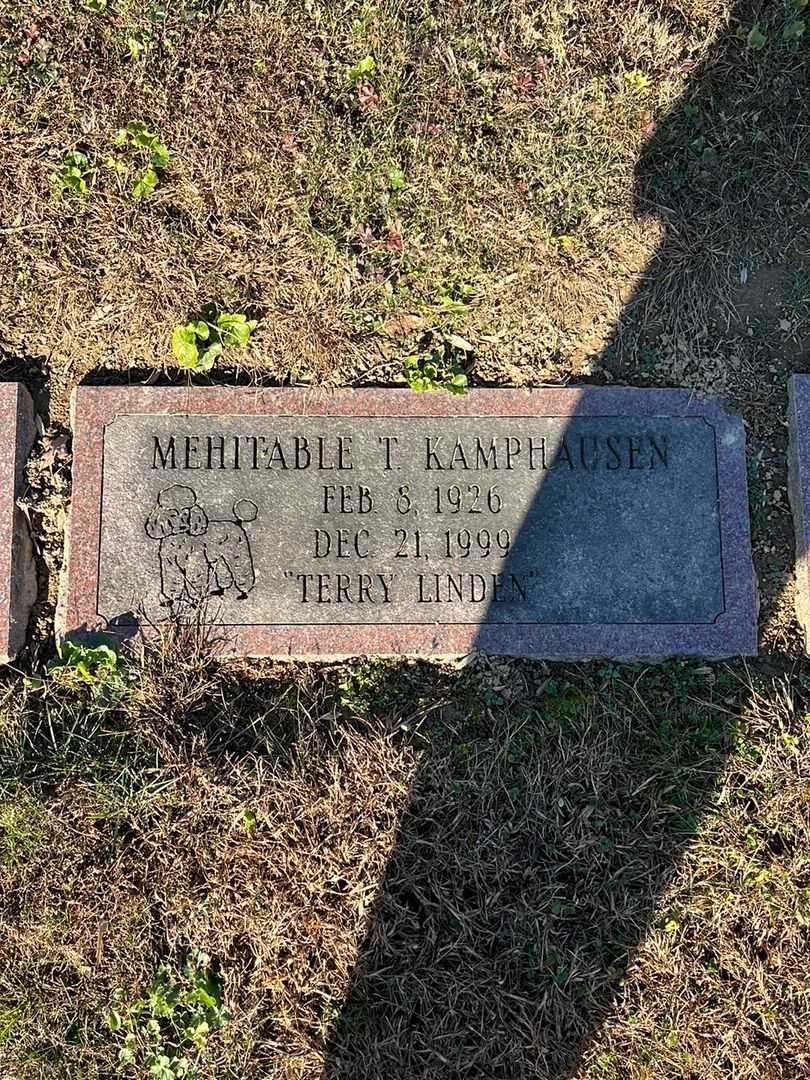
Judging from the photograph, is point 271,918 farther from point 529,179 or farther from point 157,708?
point 529,179

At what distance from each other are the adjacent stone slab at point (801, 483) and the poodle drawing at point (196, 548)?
223cm

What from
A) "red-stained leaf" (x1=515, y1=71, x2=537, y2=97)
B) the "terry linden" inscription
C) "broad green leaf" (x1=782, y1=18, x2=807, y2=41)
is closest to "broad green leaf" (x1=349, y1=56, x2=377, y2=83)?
"red-stained leaf" (x1=515, y1=71, x2=537, y2=97)

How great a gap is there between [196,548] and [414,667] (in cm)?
100

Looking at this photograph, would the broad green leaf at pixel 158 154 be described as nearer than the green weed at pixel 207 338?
No

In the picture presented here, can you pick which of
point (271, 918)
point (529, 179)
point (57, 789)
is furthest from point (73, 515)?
point (529, 179)

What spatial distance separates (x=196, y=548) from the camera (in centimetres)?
303

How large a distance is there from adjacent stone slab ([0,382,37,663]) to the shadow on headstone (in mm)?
1710

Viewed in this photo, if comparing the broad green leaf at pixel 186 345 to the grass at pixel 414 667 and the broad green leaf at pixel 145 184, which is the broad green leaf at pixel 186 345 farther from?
the broad green leaf at pixel 145 184

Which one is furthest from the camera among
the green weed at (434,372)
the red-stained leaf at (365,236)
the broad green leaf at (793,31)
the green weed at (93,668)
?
the broad green leaf at (793,31)

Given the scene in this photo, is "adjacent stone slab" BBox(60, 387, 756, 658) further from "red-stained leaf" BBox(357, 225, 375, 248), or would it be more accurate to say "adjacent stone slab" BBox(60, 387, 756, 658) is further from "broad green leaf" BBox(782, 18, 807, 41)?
"broad green leaf" BBox(782, 18, 807, 41)

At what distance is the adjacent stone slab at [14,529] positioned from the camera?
300 centimetres

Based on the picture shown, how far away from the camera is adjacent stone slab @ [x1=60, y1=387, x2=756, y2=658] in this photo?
9.92 ft

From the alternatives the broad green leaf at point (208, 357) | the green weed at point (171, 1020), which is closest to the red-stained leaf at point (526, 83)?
the broad green leaf at point (208, 357)

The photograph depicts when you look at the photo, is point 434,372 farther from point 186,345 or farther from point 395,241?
point 186,345
